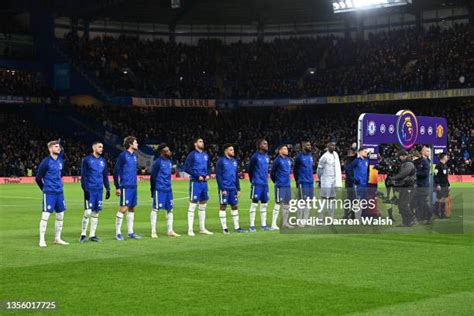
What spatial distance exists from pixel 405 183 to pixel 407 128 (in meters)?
4.04

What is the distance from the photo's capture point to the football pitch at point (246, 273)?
998 cm

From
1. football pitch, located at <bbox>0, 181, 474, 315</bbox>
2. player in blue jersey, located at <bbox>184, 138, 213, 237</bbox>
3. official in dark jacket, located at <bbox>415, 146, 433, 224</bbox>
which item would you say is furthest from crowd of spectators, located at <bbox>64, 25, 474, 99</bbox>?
football pitch, located at <bbox>0, 181, 474, 315</bbox>

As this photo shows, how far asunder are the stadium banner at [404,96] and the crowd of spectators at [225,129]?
171cm

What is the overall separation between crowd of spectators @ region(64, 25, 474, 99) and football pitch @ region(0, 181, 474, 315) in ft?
141

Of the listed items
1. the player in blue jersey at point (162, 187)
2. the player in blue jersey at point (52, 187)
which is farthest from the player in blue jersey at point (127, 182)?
the player in blue jersey at point (52, 187)

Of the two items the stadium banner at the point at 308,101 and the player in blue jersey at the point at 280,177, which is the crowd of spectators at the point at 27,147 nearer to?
the stadium banner at the point at 308,101

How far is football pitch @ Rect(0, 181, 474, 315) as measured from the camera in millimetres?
9984

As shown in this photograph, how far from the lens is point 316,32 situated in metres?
72.9

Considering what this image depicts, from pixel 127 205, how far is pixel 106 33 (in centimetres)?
5519

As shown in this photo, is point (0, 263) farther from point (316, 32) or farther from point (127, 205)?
point (316, 32)

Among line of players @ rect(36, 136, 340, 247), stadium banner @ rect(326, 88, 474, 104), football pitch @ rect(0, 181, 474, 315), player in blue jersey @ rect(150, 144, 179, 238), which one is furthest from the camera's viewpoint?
stadium banner @ rect(326, 88, 474, 104)

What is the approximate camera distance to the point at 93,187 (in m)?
17.4

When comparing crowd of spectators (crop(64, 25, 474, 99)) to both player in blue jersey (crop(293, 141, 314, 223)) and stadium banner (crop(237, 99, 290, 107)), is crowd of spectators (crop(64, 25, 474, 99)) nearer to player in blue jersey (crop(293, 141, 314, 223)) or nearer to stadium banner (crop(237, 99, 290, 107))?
stadium banner (crop(237, 99, 290, 107))

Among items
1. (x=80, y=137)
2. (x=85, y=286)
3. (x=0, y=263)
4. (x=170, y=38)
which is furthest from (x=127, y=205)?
(x=170, y=38)
